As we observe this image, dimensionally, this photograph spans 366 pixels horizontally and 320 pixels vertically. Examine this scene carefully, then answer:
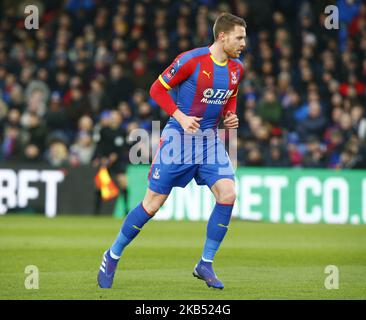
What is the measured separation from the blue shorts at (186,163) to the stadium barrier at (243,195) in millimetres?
8290

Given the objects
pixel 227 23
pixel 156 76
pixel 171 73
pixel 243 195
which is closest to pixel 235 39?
pixel 227 23

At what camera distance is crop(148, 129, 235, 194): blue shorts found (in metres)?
8.83

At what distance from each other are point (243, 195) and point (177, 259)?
6497 millimetres

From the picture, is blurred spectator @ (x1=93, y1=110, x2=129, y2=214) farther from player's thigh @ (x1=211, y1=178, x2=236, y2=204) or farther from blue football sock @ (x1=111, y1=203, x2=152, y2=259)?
player's thigh @ (x1=211, y1=178, x2=236, y2=204)

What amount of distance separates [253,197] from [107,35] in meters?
6.64

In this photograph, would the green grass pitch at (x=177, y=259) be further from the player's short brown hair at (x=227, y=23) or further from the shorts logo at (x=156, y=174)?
the player's short brown hair at (x=227, y=23)

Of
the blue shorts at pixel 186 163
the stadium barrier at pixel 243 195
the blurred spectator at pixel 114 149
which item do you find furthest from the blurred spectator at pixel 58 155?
the blue shorts at pixel 186 163

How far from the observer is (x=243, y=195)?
58.0 ft

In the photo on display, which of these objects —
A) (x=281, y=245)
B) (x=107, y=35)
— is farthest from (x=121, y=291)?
(x=107, y=35)

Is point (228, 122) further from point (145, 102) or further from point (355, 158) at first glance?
point (145, 102)

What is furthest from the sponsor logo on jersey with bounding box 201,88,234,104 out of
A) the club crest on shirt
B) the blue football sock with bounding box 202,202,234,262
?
the blue football sock with bounding box 202,202,234,262

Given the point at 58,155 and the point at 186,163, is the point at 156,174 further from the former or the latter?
the point at 58,155
